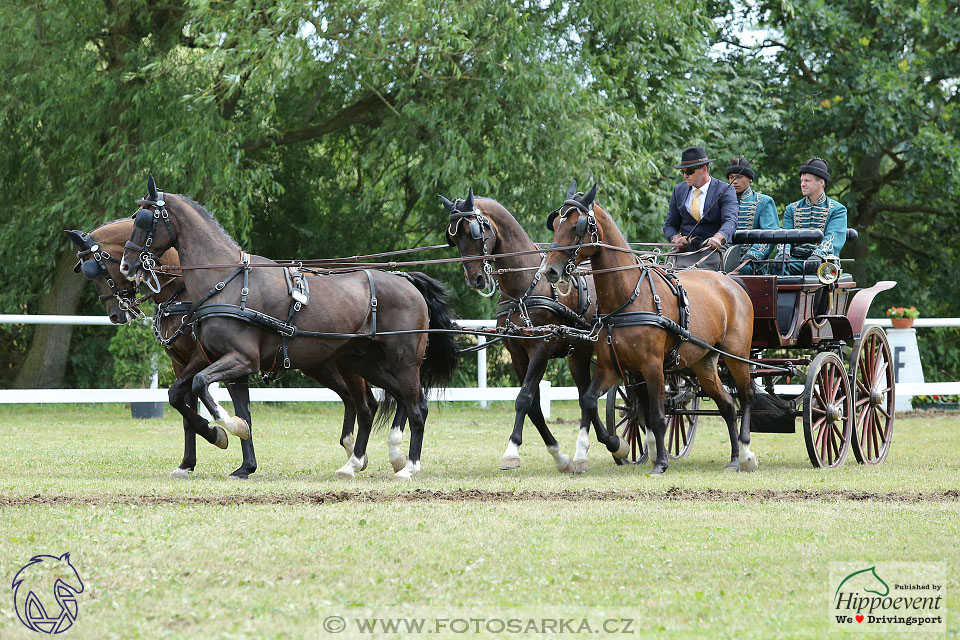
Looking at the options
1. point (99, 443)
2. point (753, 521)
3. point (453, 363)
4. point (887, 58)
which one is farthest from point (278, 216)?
point (753, 521)

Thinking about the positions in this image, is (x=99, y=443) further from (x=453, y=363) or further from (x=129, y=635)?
(x=129, y=635)

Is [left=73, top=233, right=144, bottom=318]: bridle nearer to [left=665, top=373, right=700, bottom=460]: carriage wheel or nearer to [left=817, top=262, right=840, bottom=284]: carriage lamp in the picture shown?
[left=665, top=373, right=700, bottom=460]: carriage wheel

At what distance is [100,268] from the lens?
9062mm

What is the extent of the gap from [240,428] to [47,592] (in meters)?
3.77

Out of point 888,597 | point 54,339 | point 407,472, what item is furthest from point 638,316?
point 54,339

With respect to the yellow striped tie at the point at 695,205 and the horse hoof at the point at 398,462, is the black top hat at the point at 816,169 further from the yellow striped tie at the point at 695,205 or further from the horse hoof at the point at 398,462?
the horse hoof at the point at 398,462

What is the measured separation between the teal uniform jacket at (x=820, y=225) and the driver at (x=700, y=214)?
647 mm

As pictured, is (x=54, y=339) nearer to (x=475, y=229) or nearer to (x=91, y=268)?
(x=91, y=268)

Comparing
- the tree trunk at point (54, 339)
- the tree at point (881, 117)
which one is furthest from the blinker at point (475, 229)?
the tree at point (881, 117)

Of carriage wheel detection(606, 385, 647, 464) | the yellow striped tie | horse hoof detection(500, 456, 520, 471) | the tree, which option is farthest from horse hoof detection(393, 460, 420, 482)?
the tree

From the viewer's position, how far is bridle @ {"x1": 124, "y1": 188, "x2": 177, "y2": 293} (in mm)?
8695

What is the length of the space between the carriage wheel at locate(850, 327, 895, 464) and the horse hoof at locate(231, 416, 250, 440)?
17.7ft

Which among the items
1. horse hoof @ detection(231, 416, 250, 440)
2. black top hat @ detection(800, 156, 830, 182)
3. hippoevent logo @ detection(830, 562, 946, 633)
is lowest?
hippoevent logo @ detection(830, 562, 946, 633)

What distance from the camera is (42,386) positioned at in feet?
56.0
